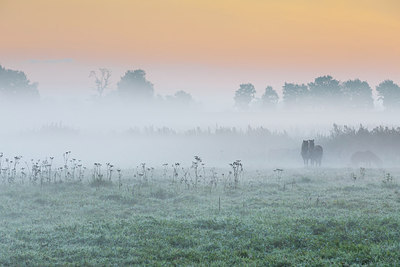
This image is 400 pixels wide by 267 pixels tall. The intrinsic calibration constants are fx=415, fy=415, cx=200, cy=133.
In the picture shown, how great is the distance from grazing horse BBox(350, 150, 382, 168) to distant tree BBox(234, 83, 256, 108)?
60458mm

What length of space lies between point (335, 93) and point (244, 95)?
19.2m

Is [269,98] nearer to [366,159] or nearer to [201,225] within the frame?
[366,159]

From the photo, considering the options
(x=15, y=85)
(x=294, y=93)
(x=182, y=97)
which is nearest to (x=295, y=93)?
(x=294, y=93)

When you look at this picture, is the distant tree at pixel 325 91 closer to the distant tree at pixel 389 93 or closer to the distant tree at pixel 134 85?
the distant tree at pixel 389 93

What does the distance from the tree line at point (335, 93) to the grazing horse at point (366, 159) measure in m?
56.7

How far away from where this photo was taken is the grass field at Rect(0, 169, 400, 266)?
29.1 ft

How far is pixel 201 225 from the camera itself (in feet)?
37.6

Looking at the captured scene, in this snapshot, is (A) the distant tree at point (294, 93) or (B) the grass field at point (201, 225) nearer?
(B) the grass field at point (201, 225)

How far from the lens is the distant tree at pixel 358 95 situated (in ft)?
281

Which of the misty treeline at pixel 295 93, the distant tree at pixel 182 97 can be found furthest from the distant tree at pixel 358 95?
the distant tree at pixel 182 97

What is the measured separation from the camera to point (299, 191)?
57.1 feet

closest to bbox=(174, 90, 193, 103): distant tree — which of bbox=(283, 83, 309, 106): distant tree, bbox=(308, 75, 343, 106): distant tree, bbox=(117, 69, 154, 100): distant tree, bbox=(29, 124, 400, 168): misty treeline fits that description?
bbox=(117, 69, 154, 100): distant tree

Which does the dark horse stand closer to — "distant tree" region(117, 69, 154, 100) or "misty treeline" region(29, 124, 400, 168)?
"misty treeline" region(29, 124, 400, 168)

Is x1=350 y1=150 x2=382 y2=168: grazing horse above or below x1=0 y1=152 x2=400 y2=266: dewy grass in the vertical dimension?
above
